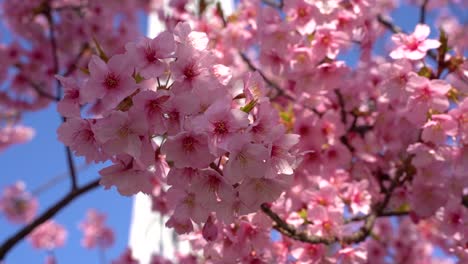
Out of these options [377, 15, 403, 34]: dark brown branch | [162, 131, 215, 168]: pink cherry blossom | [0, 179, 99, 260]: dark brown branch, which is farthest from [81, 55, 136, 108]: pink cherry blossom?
[377, 15, 403, 34]: dark brown branch

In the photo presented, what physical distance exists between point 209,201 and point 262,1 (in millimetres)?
2490

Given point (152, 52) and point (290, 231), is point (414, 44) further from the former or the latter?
point (152, 52)

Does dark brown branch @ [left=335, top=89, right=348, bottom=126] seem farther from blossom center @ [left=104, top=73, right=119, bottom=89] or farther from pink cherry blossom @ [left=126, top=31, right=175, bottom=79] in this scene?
blossom center @ [left=104, top=73, right=119, bottom=89]

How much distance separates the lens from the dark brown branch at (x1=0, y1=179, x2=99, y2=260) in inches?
109

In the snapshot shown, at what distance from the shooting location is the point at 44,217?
2.90 metres

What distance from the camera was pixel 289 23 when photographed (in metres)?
2.30

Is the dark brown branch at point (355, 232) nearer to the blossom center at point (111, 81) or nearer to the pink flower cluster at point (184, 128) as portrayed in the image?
the pink flower cluster at point (184, 128)

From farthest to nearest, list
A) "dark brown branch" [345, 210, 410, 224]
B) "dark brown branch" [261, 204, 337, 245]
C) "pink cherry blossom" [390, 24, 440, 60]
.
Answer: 1. "dark brown branch" [345, 210, 410, 224]
2. "pink cherry blossom" [390, 24, 440, 60]
3. "dark brown branch" [261, 204, 337, 245]

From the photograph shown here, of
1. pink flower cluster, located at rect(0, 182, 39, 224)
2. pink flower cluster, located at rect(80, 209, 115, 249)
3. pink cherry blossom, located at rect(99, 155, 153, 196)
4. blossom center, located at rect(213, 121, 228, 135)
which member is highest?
blossom center, located at rect(213, 121, 228, 135)

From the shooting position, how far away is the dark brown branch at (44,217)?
2.77m

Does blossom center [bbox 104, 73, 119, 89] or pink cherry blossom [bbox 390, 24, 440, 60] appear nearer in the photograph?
blossom center [bbox 104, 73, 119, 89]

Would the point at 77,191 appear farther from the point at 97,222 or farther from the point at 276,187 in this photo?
the point at 97,222

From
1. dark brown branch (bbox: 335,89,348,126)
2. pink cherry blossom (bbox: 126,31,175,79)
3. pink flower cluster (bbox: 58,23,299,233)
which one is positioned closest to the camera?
pink flower cluster (bbox: 58,23,299,233)

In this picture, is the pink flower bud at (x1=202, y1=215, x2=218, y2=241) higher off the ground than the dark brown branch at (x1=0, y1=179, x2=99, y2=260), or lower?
higher
